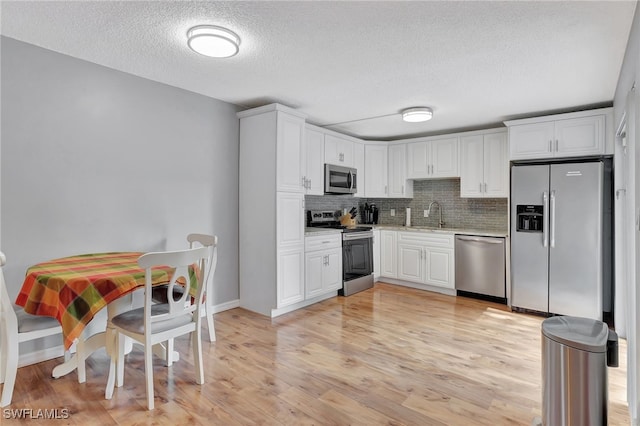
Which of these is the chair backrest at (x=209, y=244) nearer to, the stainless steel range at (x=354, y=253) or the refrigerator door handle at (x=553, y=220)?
the stainless steel range at (x=354, y=253)

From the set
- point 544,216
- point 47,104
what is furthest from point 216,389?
point 544,216

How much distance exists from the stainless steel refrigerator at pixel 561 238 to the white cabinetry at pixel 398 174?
1.73 meters

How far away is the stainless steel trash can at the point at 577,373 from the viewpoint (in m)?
1.68

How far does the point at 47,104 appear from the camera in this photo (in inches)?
105

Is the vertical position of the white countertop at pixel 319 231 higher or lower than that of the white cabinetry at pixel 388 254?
higher

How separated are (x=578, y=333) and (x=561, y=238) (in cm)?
234

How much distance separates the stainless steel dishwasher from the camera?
430 centimetres

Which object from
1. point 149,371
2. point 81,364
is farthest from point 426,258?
point 81,364

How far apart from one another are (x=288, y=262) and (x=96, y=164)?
6.71 feet

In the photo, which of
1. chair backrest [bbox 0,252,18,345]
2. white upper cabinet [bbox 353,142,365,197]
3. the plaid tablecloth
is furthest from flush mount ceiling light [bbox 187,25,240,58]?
white upper cabinet [bbox 353,142,365,197]

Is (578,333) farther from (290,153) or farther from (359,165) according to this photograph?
(359,165)

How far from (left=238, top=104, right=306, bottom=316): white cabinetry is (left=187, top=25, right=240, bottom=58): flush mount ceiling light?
1.29m

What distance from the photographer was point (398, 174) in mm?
5551

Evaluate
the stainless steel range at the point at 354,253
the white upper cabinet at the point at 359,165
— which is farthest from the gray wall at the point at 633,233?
the white upper cabinet at the point at 359,165
